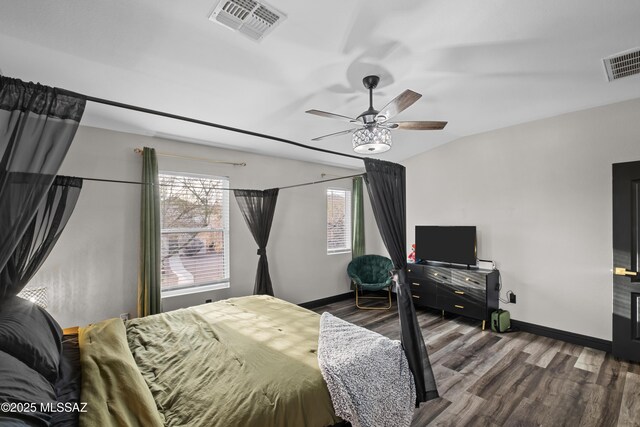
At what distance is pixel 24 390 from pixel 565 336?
16.1 ft

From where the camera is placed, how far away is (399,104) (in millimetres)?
2125

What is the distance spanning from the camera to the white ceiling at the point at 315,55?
1.82 m

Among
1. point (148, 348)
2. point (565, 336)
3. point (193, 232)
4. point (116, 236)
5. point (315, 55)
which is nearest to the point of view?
point (148, 348)

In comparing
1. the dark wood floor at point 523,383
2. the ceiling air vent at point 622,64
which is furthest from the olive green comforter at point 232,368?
the ceiling air vent at point 622,64

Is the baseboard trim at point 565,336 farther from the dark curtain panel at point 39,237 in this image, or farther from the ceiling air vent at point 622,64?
the dark curtain panel at point 39,237

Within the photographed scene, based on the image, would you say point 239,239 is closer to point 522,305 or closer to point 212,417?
point 212,417

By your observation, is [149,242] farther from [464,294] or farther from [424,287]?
[464,294]

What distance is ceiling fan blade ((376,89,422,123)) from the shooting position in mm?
1966

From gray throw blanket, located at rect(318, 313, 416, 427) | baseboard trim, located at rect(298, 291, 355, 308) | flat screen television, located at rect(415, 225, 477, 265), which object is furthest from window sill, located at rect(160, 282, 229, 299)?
→ flat screen television, located at rect(415, 225, 477, 265)

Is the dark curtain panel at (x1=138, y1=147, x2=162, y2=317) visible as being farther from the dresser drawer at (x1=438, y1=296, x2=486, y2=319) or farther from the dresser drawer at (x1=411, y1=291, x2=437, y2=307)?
the dresser drawer at (x1=438, y1=296, x2=486, y2=319)

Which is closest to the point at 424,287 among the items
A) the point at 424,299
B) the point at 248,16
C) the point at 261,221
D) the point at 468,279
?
the point at 424,299

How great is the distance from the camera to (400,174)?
243cm

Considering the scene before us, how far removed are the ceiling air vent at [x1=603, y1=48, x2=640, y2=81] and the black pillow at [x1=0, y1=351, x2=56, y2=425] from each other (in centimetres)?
432

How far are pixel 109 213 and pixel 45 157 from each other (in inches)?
94.1
